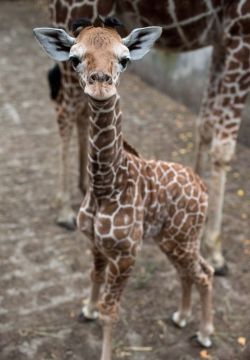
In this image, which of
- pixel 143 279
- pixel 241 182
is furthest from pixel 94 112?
pixel 241 182

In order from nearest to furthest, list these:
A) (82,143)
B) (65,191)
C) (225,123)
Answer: (225,123) < (65,191) < (82,143)

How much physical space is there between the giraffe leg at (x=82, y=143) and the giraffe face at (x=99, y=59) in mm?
2189

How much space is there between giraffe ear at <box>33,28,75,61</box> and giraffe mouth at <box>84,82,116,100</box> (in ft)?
1.07

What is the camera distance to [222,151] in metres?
4.20

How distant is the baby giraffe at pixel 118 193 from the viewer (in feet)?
8.45

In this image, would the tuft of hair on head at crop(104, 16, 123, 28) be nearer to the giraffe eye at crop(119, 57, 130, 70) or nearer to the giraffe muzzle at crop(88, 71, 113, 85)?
the giraffe eye at crop(119, 57, 130, 70)

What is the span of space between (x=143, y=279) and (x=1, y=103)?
12.6 feet

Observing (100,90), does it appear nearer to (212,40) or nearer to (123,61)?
(123,61)

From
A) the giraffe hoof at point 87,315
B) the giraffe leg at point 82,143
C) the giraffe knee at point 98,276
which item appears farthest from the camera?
the giraffe leg at point 82,143

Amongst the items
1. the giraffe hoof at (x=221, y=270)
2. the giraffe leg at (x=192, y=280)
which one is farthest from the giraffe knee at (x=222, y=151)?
the giraffe leg at (x=192, y=280)

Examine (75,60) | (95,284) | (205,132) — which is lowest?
(95,284)

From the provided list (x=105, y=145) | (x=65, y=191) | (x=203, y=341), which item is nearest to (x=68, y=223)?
(x=65, y=191)

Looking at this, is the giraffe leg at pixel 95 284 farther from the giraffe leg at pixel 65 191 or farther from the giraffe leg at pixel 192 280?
the giraffe leg at pixel 65 191

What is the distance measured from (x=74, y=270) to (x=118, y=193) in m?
1.50
